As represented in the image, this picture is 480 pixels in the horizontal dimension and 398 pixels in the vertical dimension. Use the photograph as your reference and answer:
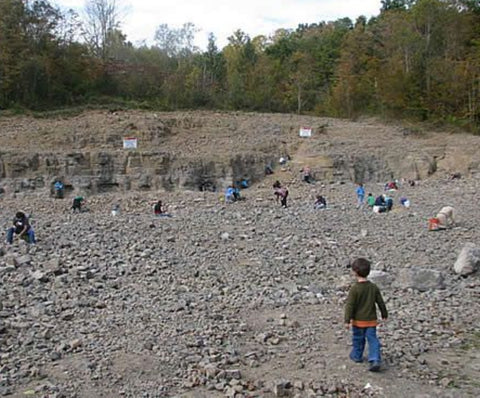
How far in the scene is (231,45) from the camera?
56.7 metres

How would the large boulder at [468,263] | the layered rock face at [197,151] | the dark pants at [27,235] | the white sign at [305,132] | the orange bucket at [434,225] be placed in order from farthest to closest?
the white sign at [305,132] < the layered rock face at [197,151] < the orange bucket at [434,225] < the dark pants at [27,235] < the large boulder at [468,263]

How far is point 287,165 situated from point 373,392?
24.2 meters

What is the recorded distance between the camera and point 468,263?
11.4 m

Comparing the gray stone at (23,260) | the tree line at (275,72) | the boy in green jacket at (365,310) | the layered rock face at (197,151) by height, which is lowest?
the gray stone at (23,260)

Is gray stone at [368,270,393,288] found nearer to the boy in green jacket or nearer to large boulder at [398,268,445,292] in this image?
large boulder at [398,268,445,292]

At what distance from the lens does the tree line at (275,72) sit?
120 feet

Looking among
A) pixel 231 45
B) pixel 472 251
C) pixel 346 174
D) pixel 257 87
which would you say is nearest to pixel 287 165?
pixel 346 174

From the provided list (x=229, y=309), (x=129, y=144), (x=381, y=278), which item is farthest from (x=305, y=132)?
(x=229, y=309)

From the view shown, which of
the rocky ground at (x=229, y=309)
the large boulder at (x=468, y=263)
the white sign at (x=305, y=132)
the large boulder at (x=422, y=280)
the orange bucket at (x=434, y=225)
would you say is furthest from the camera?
the white sign at (x=305, y=132)

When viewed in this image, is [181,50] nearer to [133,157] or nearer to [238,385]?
[133,157]

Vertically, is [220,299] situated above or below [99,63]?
below

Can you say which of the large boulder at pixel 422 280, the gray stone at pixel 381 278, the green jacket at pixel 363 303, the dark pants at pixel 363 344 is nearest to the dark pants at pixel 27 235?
the gray stone at pixel 381 278

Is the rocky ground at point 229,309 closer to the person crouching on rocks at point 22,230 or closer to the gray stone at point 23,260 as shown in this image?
the gray stone at point 23,260

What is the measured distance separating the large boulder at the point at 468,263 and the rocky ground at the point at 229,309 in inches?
7.4
